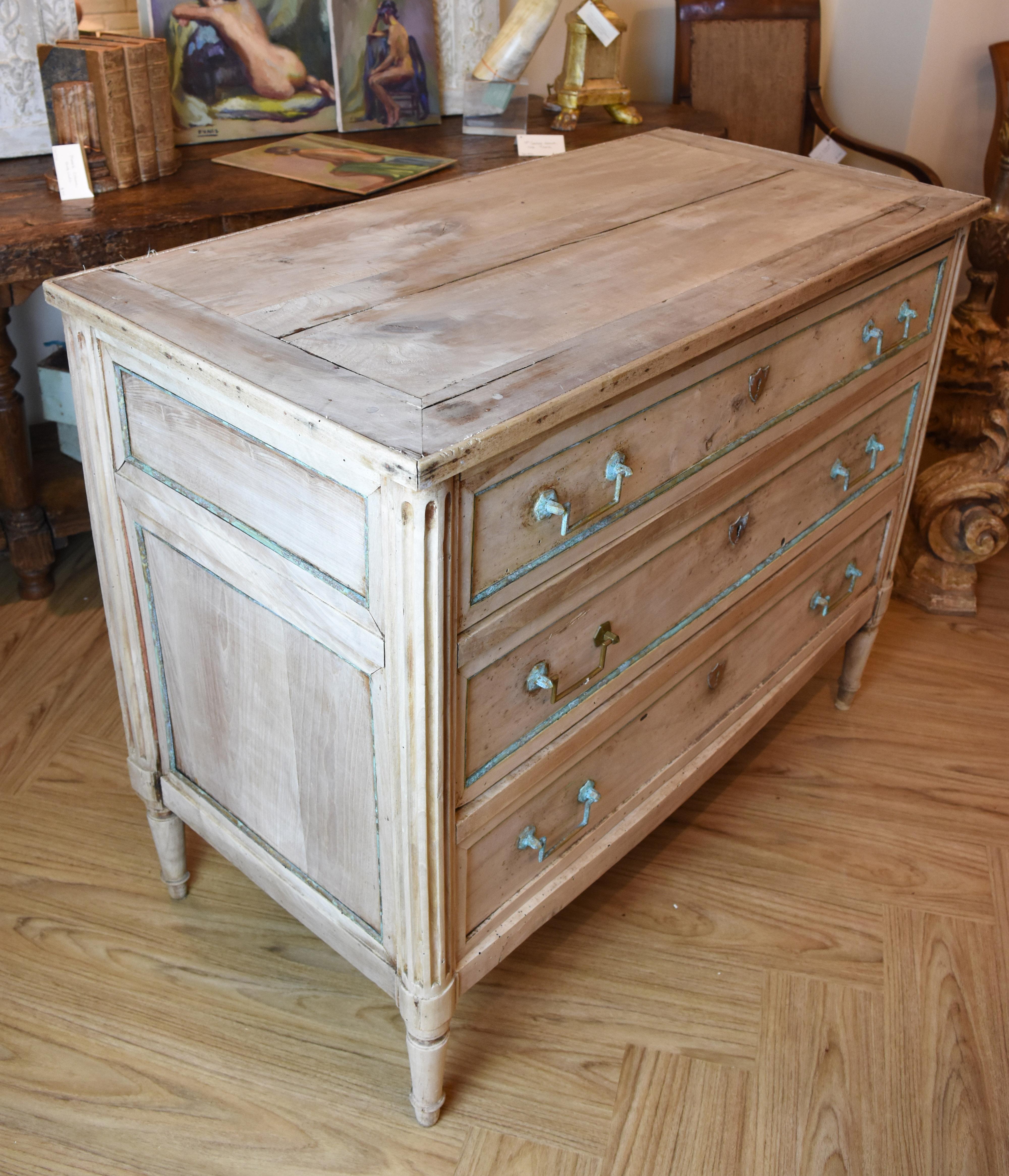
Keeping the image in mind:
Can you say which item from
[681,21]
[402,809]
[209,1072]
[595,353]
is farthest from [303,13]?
[209,1072]

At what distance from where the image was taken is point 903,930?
1.82m

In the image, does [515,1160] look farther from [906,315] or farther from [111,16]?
[111,16]

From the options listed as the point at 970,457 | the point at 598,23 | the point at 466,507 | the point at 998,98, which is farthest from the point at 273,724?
the point at 998,98

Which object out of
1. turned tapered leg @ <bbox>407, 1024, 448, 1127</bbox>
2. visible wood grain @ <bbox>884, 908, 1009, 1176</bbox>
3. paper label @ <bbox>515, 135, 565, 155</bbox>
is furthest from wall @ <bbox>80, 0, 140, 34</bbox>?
visible wood grain @ <bbox>884, 908, 1009, 1176</bbox>

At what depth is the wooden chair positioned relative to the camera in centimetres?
313

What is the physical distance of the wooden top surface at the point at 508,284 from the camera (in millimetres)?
1091

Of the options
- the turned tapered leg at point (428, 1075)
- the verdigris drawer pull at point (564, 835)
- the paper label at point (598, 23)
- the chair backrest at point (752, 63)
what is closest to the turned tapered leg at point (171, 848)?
the turned tapered leg at point (428, 1075)

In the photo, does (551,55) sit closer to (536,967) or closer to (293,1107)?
(536,967)

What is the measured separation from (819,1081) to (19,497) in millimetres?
1851

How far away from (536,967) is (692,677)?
1.68 ft

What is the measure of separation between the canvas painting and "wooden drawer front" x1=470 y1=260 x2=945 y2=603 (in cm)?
91

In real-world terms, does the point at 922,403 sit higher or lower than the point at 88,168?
lower

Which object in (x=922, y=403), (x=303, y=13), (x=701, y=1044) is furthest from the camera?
(x=303, y=13)

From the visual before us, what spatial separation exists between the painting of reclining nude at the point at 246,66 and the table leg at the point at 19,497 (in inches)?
22.4
